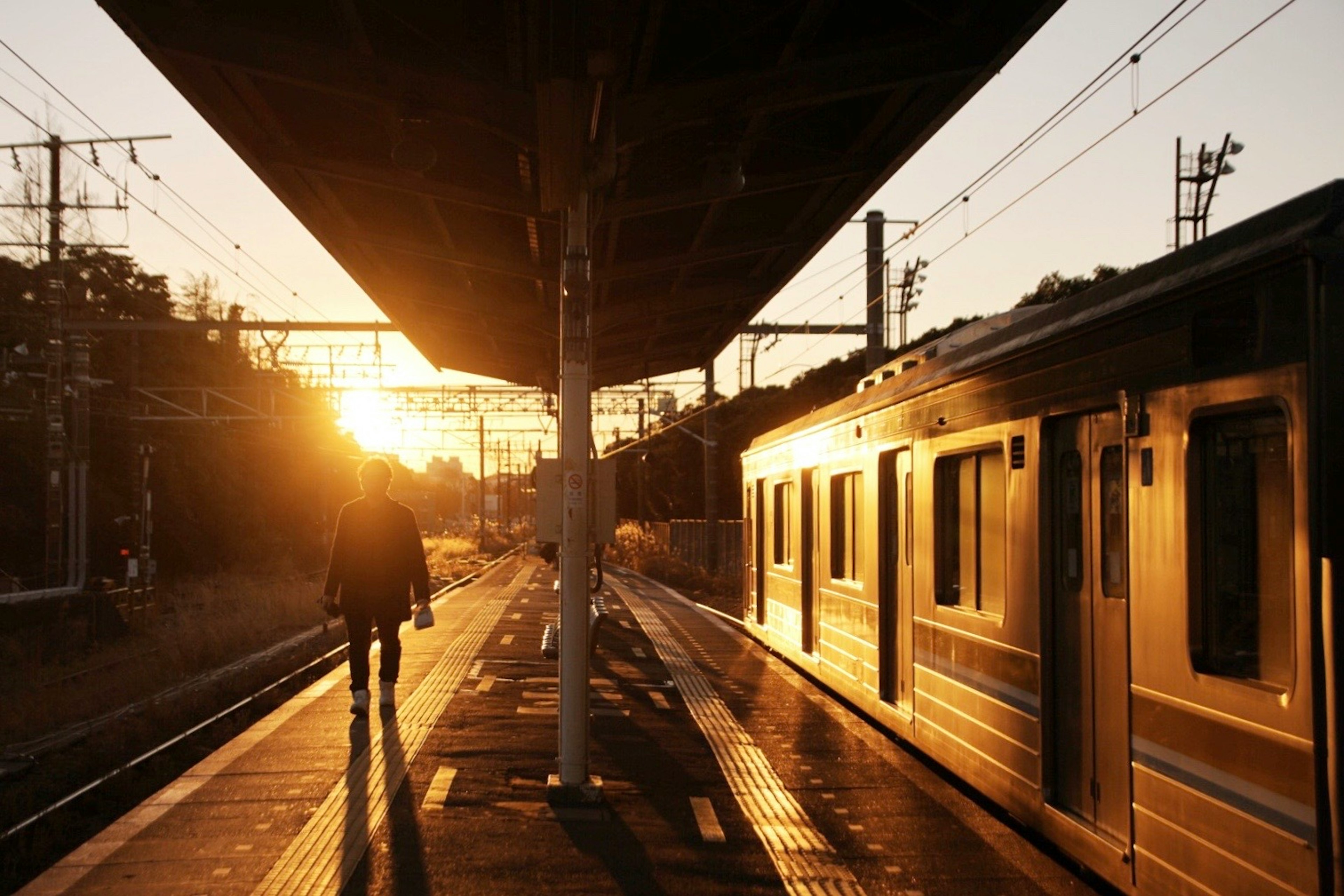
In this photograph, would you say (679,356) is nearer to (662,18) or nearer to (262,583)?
(662,18)

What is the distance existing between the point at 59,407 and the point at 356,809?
1943cm

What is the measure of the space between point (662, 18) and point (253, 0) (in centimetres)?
228

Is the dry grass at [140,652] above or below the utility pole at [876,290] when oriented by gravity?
below

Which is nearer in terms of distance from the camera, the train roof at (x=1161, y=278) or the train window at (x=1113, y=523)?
the train roof at (x=1161, y=278)

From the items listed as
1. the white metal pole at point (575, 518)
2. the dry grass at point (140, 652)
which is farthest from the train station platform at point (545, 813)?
the dry grass at point (140, 652)

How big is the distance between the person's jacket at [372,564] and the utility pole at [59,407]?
50.9ft

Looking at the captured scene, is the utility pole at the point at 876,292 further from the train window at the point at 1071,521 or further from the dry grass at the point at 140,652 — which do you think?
the train window at the point at 1071,521

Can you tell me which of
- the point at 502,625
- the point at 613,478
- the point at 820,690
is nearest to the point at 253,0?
the point at 613,478

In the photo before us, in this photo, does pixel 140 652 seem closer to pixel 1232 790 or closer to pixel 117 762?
pixel 117 762

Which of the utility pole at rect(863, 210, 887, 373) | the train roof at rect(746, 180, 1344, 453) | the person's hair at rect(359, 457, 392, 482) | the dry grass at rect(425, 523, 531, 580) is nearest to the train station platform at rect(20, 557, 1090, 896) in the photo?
the person's hair at rect(359, 457, 392, 482)

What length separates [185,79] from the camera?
770cm

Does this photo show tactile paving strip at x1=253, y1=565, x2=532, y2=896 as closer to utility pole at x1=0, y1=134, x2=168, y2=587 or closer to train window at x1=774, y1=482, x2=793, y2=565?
train window at x1=774, y1=482, x2=793, y2=565

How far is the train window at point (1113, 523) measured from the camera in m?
5.57

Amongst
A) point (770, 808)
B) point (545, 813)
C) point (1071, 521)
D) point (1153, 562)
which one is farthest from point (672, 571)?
point (1153, 562)
